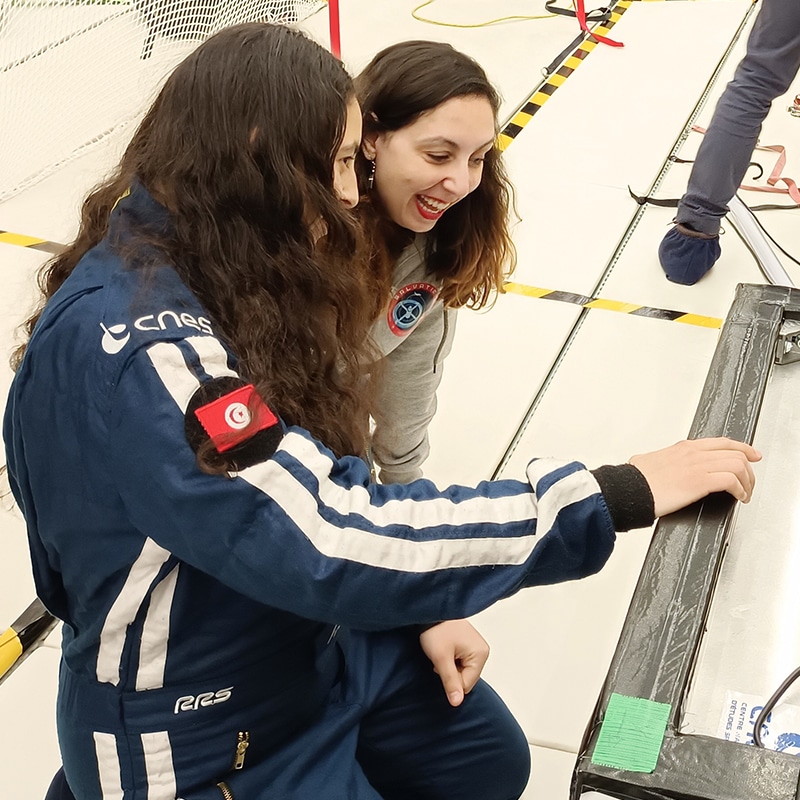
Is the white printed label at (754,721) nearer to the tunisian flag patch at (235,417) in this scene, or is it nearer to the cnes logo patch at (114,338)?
the tunisian flag patch at (235,417)

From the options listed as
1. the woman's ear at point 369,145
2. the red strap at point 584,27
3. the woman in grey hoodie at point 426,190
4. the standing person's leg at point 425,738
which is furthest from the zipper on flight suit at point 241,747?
the red strap at point 584,27

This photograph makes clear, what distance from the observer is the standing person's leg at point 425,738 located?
5.31 ft

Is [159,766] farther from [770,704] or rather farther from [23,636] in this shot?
[23,636]

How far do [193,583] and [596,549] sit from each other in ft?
1.54

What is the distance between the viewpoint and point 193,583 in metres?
1.24

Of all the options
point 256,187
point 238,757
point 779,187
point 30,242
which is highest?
point 779,187

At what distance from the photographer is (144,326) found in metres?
1.12

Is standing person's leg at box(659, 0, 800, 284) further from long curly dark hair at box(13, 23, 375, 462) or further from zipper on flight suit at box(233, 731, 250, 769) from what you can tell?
zipper on flight suit at box(233, 731, 250, 769)

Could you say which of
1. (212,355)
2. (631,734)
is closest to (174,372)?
(212,355)

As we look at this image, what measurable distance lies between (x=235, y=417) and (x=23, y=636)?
144cm

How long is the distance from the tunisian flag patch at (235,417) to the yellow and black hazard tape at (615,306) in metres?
2.46

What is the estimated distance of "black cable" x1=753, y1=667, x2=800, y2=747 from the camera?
1.27 m

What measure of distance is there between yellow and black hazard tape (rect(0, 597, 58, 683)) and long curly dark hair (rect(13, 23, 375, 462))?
4.20ft

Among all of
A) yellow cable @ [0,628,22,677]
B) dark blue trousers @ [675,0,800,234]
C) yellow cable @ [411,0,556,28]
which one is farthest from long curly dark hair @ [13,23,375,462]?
yellow cable @ [411,0,556,28]
